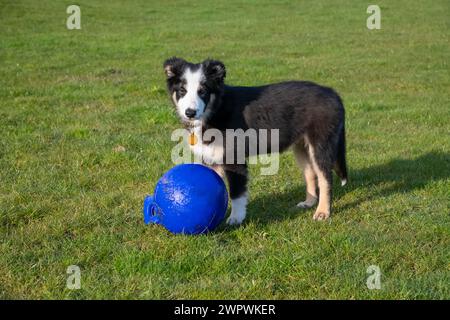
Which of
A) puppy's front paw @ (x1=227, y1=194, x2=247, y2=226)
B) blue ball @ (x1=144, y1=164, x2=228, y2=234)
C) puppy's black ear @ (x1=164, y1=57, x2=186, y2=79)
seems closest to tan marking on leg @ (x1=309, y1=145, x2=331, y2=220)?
puppy's front paw @ (x1=227, y1=194, x2=247, y2=226)

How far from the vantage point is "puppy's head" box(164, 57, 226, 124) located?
17.1 ft

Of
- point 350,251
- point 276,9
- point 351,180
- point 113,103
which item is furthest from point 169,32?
point 350,251

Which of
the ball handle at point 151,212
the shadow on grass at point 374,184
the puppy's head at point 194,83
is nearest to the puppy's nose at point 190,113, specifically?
the puppy's head at point 194,83

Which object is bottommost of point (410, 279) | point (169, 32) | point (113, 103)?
point (410, 279)

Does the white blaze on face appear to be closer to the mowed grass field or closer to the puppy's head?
the puppy's head

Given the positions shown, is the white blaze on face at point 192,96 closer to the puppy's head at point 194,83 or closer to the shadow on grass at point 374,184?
the puppy's head at point 194,83

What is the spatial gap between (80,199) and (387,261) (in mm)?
3172

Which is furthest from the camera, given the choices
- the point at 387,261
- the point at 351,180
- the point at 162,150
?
the point at 162,150

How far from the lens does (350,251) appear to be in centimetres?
478

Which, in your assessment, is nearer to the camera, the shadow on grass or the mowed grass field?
the mowed grass field

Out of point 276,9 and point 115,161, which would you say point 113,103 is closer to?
point 115,161

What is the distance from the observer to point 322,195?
18.8 ft

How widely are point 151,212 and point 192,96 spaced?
1.15 m

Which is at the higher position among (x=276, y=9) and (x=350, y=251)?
(x=276, y=9)
